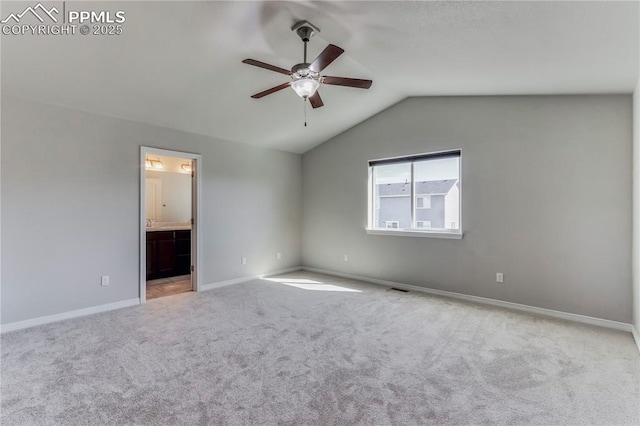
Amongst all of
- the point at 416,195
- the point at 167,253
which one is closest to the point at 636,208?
the point at 416,195

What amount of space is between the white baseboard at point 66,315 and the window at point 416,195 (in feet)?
12.3

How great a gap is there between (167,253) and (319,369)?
4.31m

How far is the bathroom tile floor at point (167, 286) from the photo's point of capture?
14.8 feet

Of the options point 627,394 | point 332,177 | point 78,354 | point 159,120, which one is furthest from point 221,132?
point 627,394

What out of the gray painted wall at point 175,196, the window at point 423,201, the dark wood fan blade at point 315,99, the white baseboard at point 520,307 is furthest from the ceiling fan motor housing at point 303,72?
the gray painted wall at point 175,196

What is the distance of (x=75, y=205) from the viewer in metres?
3.49

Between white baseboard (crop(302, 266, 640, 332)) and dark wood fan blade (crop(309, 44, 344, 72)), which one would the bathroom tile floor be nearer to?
white baseboard (crop(302, 266, 640, 332))

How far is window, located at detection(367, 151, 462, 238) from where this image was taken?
4398 millimetres

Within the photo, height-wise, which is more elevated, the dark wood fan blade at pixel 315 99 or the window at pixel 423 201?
the dark wood fan blade at pixel 315 99

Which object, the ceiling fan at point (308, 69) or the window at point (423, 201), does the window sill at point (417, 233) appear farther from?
the ceiling fan at point (308, 69)

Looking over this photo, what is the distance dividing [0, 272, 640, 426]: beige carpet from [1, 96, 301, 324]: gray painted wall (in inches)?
18.1

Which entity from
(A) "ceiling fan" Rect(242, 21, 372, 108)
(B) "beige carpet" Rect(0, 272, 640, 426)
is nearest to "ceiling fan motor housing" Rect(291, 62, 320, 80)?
(A) "ceiling fan" Rect(242, 21, 372, 108)

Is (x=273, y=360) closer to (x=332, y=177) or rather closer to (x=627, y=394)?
(x=627, y=394)

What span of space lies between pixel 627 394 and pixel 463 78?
310 centimetres
